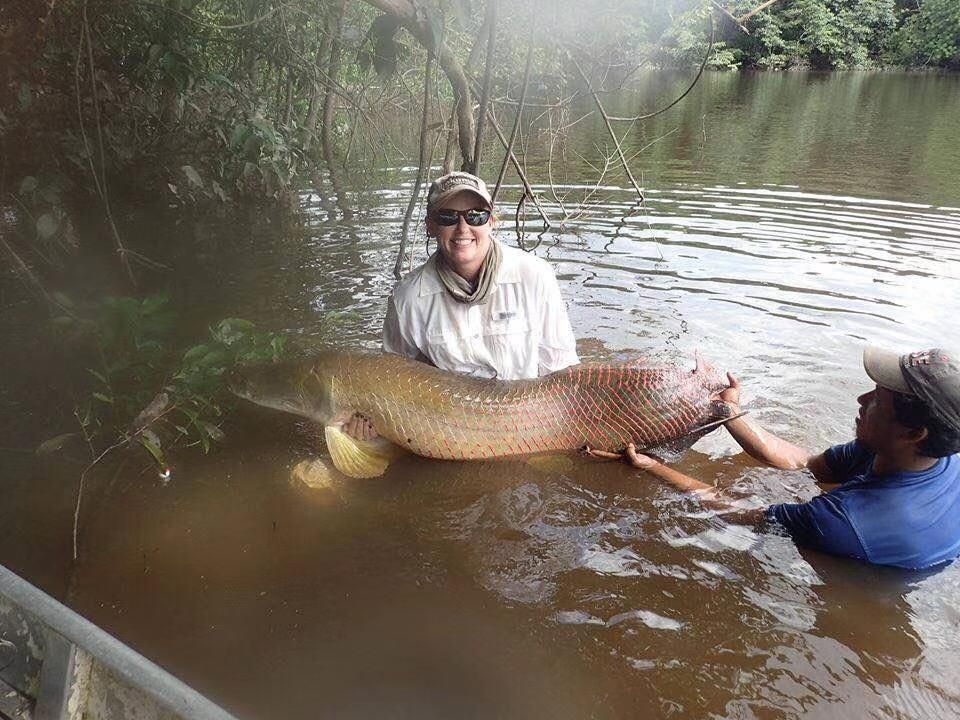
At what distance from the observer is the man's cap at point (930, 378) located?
2.37 meters

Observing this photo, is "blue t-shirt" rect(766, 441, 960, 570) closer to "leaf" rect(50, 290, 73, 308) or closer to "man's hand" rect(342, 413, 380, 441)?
"man's hand" rect(342, 413, 380, 441)

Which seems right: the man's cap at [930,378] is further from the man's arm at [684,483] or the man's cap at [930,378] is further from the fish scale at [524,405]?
the man's arm at [684,483]

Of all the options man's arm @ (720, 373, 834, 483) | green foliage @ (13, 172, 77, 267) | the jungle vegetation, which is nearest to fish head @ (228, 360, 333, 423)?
the jungle vegetation

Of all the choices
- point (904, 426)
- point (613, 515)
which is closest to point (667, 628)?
point (613, 515)

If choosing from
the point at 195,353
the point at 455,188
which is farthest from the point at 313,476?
the point at 455,188

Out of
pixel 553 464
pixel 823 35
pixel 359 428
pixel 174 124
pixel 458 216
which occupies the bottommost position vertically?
pixel 553 464

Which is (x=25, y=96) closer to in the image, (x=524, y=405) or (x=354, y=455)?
(x=354, y=455)

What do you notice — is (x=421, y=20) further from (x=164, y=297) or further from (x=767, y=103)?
(x=767, y=103)

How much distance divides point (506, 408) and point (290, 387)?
4.80ft

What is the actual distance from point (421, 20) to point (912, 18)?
6151 cm

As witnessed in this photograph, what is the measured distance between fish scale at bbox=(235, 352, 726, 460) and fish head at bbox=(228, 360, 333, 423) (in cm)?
9

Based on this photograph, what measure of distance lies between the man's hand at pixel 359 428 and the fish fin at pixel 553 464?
101 centimetres

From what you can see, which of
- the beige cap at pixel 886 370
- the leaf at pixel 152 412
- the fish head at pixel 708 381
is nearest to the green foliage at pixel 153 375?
the leaf at pixel 152 412

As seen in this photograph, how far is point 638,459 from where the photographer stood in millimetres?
3580
